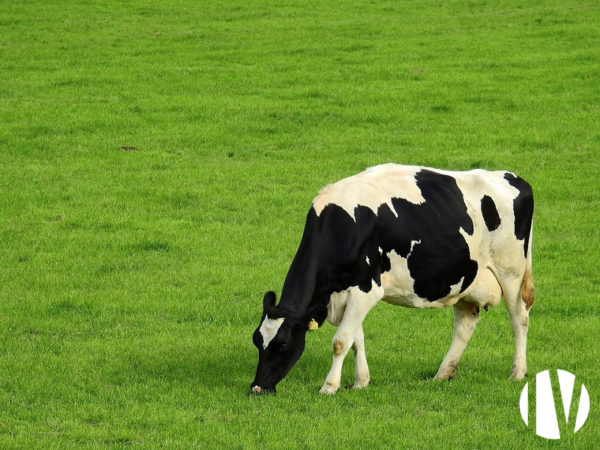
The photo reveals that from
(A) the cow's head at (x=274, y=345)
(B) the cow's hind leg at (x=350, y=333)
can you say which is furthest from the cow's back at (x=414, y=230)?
(A) the cow's head at (x=274, y=345)

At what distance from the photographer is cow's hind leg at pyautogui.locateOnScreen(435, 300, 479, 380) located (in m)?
13.4

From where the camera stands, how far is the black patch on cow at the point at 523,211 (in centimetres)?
1380

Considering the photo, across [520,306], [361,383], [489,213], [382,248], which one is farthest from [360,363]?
[489,213]

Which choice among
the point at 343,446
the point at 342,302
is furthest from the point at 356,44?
the point at 343,446

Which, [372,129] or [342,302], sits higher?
[342,302]

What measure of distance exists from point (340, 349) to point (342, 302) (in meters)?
0.57

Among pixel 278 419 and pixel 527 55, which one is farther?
pixel 527 55

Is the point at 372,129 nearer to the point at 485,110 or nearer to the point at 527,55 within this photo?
the point at 485,110

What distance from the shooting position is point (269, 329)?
12328mm

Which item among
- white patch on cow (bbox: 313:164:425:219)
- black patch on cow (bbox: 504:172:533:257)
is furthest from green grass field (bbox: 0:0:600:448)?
white patch on cow (bbox: 313:164:425:219)

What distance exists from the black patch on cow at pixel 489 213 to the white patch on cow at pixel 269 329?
2944 mm

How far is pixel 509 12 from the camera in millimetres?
41156

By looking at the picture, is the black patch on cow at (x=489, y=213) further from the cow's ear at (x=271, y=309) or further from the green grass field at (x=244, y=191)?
the cow's ear at (x=271, y=309)

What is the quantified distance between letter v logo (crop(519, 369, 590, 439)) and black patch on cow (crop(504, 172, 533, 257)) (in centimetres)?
168
